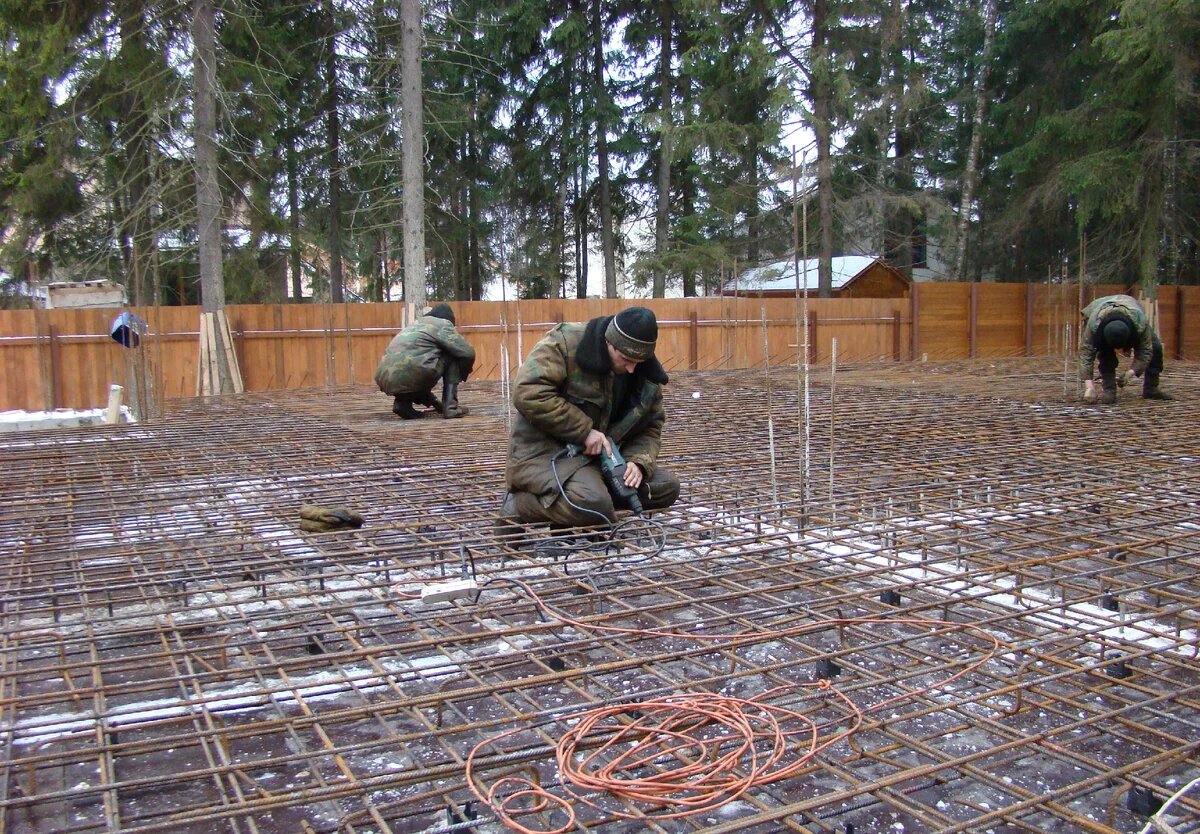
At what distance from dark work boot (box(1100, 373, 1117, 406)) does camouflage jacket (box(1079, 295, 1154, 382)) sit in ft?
0.56

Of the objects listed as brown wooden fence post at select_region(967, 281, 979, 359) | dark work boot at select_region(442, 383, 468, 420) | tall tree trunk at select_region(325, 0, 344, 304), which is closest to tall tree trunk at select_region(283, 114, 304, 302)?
tall tree trunk at select_region(325, 0, 344, 304)

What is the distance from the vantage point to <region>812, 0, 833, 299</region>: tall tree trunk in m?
17.1

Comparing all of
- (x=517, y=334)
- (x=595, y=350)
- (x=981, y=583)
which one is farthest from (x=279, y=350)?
(x=981, y=583)

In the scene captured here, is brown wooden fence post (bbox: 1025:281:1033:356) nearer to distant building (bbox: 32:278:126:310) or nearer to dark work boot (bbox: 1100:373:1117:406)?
dark work boot (bbox: 1100:373:1117:406)

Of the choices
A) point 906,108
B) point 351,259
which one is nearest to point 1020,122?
point 906,108

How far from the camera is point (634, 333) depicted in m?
3.93

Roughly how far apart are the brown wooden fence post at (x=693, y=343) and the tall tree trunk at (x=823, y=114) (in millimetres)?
3930

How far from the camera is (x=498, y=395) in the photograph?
34.8 feet

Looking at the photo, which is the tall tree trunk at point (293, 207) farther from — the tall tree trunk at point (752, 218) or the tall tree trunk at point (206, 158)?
the tall tree trunk at point (752, 218)

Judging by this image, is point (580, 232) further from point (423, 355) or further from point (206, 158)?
point (423, 355)

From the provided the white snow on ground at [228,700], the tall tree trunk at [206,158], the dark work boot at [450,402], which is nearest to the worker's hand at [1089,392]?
the dark work boot at [450,402]

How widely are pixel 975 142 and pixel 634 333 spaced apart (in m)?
17.9

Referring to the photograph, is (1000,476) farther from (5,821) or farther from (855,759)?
(5,821)

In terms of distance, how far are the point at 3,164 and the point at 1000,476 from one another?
1642 cm
